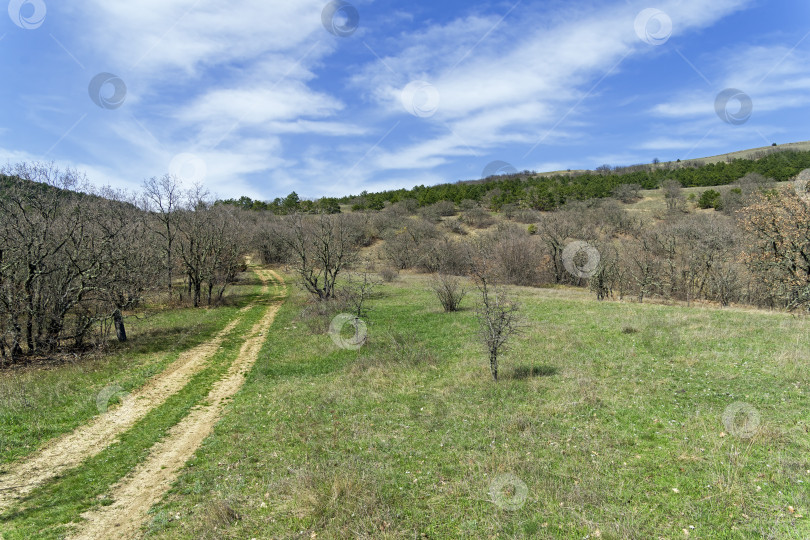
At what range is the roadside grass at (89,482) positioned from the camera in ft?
29.1

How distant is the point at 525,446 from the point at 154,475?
1078 cm

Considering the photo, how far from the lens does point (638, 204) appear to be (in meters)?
101

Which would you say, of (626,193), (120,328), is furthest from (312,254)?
(626,193)

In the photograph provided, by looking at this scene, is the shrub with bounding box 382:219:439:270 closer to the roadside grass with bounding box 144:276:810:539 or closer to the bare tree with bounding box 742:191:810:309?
the bare tree with bounding box 742:191:810:309

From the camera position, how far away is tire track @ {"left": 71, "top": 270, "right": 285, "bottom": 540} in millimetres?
8906

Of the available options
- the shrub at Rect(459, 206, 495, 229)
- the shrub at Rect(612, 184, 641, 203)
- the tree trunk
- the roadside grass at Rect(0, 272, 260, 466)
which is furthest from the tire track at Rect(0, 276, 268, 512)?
the shrub at Rect(612, 184, 641, 203)

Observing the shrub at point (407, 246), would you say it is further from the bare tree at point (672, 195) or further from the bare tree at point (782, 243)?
the bare tree at point (672, 195)

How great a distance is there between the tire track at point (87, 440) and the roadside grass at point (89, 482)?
0.37m

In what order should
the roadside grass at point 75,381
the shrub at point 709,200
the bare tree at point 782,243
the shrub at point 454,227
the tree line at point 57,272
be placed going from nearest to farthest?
1. the roadside grass at point 75,381
2. the tree line at point 57,272
3. the bare tree at point 782,243
4. the shrub at point 709,200
5. the shrub at point 454,227

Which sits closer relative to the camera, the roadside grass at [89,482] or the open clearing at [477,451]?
the open clearing at [477,451]

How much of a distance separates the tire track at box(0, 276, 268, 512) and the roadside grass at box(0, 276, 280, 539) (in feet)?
1.21

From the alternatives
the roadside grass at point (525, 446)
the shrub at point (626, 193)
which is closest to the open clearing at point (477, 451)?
the roadside grass at point (525, 446)

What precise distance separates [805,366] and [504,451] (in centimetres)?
1368

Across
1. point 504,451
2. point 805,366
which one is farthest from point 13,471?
point 805,366
